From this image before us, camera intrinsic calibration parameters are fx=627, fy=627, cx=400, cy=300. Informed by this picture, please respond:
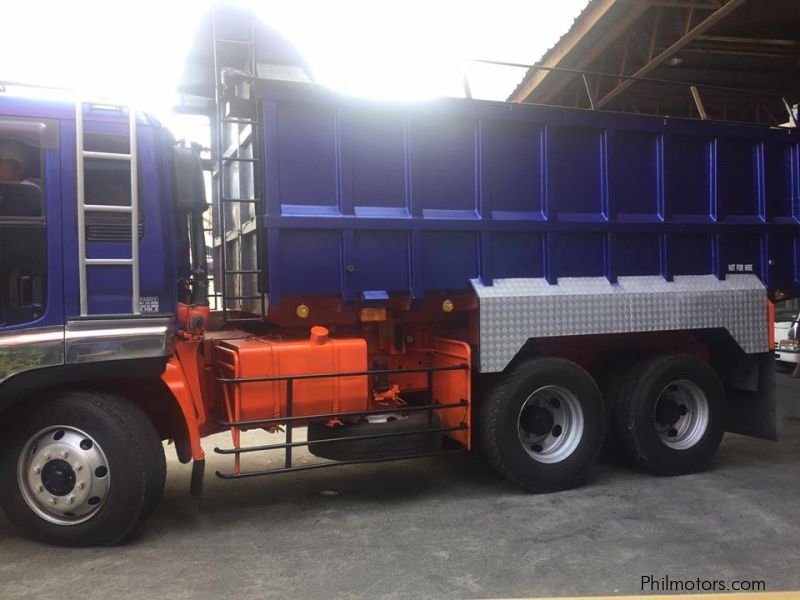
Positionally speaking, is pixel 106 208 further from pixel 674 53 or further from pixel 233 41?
pixel 674 53

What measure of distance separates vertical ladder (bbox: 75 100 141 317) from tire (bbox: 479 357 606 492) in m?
2.77

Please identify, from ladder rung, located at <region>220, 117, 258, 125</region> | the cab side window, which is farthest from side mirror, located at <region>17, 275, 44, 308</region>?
ladder rung, located at <region>220, 117, 258, 125</region>

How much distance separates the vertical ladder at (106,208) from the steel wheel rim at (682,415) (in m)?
4.42

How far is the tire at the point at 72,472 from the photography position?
384 centimetres

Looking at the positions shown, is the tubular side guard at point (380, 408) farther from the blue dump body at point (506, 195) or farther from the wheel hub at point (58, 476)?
the wheel hub at point (58, 476)

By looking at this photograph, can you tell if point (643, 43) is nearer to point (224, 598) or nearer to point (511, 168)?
point (511, 168)

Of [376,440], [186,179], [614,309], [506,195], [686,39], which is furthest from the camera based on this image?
[686,39]

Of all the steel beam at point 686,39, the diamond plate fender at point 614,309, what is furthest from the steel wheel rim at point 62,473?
the steel beam at point 686,39

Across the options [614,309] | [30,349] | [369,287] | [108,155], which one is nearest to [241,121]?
[108,155]

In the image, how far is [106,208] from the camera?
12.8 ft

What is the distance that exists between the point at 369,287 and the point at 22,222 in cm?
229

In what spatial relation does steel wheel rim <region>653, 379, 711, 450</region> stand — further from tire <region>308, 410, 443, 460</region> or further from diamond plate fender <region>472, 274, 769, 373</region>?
tire <region>308, 410, 443, 460</region>

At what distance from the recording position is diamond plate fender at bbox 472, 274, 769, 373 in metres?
4.95

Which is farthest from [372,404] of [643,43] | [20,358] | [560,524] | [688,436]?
[643,43]
